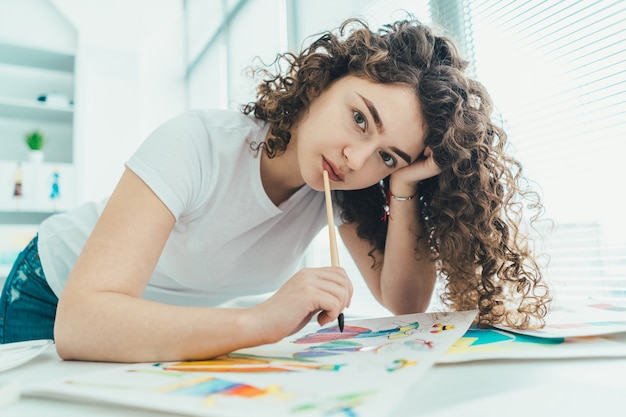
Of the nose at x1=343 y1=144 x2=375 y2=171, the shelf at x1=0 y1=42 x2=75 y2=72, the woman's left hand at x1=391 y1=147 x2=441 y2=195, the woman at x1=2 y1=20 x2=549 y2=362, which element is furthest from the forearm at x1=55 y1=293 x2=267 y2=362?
the shelf at x1=0 y1=42 x2=75 y2=72

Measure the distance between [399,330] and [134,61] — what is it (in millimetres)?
3246

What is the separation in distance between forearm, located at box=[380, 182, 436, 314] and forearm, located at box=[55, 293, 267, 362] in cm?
54

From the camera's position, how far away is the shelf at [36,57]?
108 inches

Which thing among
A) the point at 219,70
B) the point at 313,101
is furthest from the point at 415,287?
the point at 219,70

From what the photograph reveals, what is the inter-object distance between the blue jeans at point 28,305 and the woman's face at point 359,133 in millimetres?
682

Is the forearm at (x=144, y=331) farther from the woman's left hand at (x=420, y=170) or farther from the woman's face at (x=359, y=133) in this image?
the woman's left hand at (x=420, y=170)

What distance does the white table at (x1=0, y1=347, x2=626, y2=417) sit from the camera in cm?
35

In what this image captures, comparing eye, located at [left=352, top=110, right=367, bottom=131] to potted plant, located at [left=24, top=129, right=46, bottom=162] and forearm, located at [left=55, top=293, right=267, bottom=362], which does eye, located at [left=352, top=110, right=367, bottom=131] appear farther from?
potted plant, located at [left=24, top=129, right=46, bottom=162]

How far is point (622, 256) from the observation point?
0.98 metres

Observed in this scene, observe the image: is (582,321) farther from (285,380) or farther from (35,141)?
(35,141)

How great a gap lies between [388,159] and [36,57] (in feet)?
9.42

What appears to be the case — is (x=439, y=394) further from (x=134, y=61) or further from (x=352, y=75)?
(x=134, y=61)

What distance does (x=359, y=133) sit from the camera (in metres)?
0.83

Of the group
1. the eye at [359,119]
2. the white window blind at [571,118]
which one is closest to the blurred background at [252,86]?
the white window blind at [571,118]
